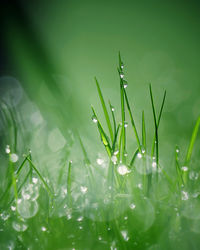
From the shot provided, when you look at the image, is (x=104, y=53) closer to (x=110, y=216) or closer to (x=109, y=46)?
(x=109, y=46)

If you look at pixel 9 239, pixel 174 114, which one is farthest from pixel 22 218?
pixel 174 114

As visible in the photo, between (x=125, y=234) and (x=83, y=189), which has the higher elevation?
(x=83, y=189)

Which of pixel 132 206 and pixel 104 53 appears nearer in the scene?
pixel 132 206

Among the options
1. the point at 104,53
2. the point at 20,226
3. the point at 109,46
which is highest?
the point at 109,46

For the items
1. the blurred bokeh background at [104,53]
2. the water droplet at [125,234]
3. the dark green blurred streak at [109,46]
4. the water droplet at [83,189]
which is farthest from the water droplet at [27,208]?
Result: the dark green blurred streak at [109,46]

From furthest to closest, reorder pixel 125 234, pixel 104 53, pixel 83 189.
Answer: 1. pixel 104 53
2. pixel 83 189
3. pixel 125 234

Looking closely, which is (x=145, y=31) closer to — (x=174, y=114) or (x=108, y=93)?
(x=108, y=93)

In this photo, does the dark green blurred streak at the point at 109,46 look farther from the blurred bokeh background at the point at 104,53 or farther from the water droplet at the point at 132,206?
the water droplet at the point at 132,206

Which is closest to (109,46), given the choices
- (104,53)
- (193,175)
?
(104,53)
